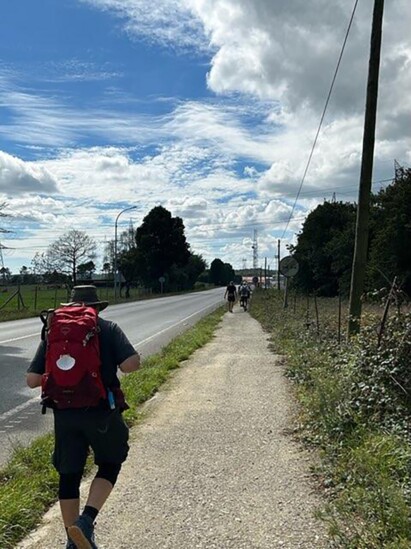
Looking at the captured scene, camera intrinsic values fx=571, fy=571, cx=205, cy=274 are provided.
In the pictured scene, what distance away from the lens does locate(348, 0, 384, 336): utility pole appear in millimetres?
9727

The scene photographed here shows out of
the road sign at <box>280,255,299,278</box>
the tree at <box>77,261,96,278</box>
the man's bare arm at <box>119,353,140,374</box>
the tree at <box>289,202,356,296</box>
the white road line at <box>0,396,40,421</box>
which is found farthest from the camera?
the tree at <box>77,261,96,278</box>

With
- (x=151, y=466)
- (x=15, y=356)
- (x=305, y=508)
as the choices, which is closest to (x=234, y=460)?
(x=151, y=466)

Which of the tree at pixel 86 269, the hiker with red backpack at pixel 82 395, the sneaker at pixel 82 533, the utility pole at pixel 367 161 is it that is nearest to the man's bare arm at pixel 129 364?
the hiker with red backpack at pixel 82 395

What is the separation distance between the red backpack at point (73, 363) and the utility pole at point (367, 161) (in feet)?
23.5

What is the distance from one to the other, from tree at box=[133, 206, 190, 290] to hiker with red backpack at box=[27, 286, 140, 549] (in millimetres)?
72205

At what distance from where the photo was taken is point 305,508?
4.15 meters

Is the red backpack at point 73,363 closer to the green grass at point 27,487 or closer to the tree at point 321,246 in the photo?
the green grass at point 27,487

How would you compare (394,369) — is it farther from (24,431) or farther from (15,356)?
(15,356)

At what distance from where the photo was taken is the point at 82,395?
317cm

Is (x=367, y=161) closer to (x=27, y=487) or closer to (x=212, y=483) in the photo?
(x=212, y=483)

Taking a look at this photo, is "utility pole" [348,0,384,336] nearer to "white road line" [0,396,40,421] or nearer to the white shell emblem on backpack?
"white road line" [0,396,40,421]

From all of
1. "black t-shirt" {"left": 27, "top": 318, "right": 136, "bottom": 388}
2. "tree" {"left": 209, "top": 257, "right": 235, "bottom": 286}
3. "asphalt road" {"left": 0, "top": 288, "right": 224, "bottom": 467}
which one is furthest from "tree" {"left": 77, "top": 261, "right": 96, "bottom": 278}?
"tree" {"left": 209, "top": 257, "right": 235, "bottom": 286}

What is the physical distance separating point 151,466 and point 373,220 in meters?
33.7

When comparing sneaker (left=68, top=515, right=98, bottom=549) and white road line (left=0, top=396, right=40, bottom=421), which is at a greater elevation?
sneaker (left=68, top=515, right=98, bottom=549)
